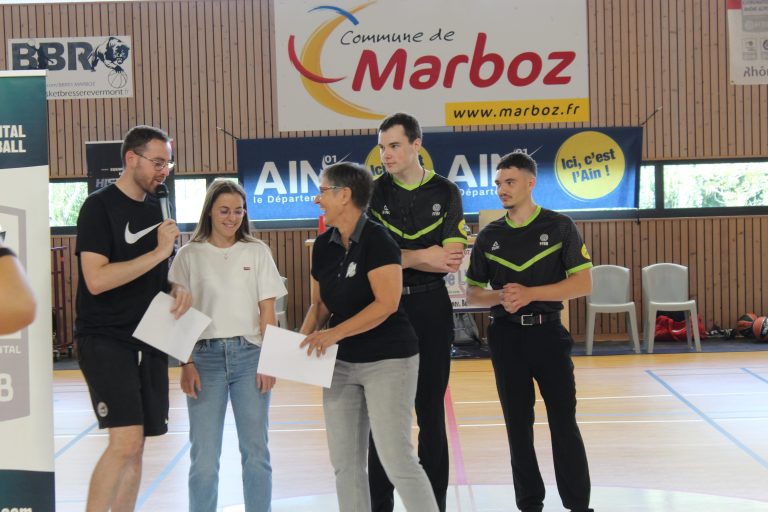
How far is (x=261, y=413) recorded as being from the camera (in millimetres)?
3855

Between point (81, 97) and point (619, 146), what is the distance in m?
7.85

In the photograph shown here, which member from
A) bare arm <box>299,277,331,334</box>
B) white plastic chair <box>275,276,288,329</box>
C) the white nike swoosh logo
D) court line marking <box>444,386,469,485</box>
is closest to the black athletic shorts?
the white nike swoosh logo

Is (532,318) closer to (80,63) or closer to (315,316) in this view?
(315,316)

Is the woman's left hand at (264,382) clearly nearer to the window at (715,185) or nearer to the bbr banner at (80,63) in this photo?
the bbr banner at (80,63)

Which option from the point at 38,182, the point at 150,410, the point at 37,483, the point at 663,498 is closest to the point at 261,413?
the point at 150,410

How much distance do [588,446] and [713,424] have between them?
4.17 ft

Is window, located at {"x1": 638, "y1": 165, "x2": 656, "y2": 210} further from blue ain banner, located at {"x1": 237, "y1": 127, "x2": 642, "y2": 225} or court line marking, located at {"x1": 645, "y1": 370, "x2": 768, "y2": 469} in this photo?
court line marking, located at {"x1": 645, "y1": 370, "x2": 768, "y2": 469}

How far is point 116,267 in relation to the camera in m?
3.54

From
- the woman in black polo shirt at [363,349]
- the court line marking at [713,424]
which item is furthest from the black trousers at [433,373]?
the court line marking at [713,424]

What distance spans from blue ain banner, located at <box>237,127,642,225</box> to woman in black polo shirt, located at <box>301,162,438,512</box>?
8606 millimetres

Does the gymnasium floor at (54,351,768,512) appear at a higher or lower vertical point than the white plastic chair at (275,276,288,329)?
lower

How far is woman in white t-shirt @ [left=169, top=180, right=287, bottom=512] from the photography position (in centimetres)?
380

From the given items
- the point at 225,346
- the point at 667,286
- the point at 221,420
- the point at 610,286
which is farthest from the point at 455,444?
the point at 667,286

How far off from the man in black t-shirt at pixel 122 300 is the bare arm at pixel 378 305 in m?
0.77
